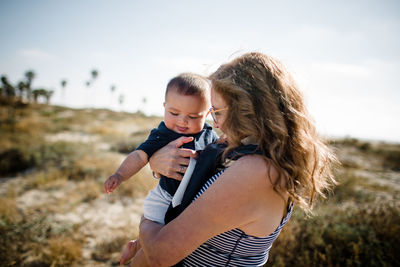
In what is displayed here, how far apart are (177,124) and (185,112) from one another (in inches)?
6.1

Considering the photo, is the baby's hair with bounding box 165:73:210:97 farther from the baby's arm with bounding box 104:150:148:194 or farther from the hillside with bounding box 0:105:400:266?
the hillside with bounding box 0:105:400:266

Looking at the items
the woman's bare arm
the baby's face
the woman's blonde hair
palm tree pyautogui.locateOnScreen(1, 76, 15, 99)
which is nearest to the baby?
the baby's face

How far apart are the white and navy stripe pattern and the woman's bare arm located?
92mm

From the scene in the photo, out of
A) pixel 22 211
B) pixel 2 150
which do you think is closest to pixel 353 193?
pixel 22 211

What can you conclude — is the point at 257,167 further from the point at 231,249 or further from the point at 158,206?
the point at 158,206

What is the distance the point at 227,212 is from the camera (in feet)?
3.72

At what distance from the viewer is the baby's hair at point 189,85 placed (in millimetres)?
2158

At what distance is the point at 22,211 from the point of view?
5281 millimetres

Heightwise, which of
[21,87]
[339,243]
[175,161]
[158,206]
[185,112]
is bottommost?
[21,87]

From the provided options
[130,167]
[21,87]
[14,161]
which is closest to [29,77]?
[21,87]

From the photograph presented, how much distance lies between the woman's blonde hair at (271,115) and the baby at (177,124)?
2.34ft

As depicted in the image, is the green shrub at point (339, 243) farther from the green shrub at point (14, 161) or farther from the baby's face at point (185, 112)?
the green shrub at point (14, 161)

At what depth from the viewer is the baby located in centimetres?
210

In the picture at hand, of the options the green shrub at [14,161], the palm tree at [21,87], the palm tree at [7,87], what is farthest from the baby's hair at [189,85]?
the palm tree at [21,87]
